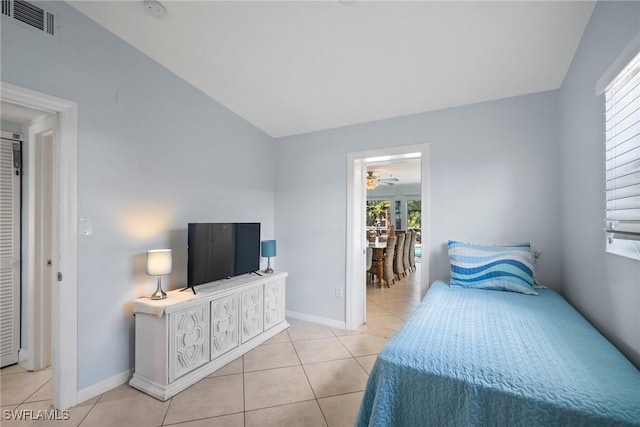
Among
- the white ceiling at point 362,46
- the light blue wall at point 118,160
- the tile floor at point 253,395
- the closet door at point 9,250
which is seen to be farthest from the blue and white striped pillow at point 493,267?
the closet door at point 9,250

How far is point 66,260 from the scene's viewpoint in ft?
6.42

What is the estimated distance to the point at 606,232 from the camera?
1.50m

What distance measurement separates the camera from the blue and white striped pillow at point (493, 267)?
220 cm

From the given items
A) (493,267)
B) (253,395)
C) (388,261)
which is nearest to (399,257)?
(388,261)

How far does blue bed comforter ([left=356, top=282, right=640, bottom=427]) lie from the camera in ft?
2.96

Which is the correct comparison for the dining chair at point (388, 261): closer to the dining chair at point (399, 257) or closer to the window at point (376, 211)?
the dining chair at point (399, 257)

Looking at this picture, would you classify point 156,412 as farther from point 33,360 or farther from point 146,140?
point 146,140

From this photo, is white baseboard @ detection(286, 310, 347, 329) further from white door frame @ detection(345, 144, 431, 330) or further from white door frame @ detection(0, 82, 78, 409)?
white door frame @ detection(0, 82, 78, 409)

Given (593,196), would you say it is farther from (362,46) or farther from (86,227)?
(86,227)

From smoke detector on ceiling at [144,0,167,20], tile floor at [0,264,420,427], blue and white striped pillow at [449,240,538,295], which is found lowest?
tile floor at [0,264,420,427]

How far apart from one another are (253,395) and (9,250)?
2.58 meters

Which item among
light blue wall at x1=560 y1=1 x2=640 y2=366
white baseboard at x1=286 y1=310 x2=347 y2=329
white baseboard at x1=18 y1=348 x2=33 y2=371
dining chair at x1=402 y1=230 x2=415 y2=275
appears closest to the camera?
light blue wall at x1=560 y1=1 x2=640 y2=366

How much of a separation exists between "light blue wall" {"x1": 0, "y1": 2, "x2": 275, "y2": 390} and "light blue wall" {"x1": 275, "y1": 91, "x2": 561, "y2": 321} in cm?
123

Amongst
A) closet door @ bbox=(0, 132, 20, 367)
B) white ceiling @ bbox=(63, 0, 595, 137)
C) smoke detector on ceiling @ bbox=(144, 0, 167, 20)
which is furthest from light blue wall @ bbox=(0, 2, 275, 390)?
closet door @ bbox=(0, 132, 20, 367)
